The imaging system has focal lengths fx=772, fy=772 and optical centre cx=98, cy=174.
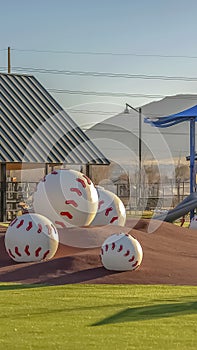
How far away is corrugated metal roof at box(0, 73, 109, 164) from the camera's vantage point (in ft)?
104

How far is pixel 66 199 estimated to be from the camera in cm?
1862

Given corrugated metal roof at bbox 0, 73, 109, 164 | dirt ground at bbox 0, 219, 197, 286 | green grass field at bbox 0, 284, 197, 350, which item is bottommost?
green grass field at bbox 0, 284, 197, 350

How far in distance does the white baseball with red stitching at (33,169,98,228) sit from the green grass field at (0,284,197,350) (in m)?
4.46

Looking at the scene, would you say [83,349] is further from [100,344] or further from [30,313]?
[30,313]

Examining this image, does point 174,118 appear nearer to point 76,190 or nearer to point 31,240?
point 76,190

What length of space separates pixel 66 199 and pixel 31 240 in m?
2.31

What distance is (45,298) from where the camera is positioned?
1273cm

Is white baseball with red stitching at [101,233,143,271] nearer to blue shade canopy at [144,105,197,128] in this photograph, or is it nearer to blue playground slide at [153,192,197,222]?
blue playground slide at [153,192,197,222]

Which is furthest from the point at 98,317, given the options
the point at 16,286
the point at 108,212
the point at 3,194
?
the point at 3,194

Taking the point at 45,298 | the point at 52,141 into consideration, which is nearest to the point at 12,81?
the point at 52,141

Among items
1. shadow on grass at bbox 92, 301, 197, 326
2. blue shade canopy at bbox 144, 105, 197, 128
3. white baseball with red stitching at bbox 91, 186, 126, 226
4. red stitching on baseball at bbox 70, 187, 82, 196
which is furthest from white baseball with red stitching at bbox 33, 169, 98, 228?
blue shade canopy at bbox 144, 105, 197, 128

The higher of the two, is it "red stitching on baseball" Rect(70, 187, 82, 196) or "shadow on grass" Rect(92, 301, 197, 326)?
"red stitching on baseball" Rect(70, 187, 82, 196)

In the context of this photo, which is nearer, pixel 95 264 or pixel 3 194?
pixel 95 264

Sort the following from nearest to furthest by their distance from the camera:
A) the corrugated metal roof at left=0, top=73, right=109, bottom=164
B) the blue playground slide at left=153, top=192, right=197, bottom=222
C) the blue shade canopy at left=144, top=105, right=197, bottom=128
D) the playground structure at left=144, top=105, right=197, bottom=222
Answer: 1. the blue playground slide at left=153, top=192, right=197, bottom=222
2. the playground structure at left=144, top=105, right=197, bottom=222
3. the blue shade canopy at left=144, top=105, right=197, bottom=128
4. the corrugated metal roof at left=0, top=73, right=109, bottom=164
